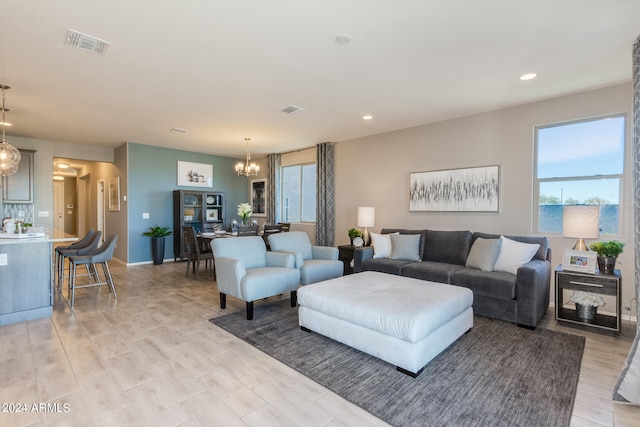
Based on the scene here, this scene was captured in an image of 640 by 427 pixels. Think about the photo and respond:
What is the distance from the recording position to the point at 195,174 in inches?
303

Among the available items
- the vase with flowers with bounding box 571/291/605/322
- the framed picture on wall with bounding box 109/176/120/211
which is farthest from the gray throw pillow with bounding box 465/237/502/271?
the framed picture on wall with bounding box 109/176/120/211

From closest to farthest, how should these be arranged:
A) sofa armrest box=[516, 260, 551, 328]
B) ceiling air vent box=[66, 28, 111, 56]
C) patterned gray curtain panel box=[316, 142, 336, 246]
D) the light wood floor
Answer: the light wood floor → ceiling air vent box=[66, 28, 111, 56] → sofa armrest box=[516, 260, 551, 328] → patterned gray curtain panel box=[316, 142, 336, 246]

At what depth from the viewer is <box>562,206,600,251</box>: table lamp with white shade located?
3.20 meters

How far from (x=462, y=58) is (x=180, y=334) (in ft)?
12.4

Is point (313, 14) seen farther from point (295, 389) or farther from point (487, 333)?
point (487, 333)

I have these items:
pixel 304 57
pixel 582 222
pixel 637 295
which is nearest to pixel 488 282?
pixel 582 222

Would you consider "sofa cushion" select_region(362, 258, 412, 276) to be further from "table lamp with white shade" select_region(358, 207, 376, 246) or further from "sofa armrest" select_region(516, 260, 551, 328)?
"sofa armrest" select_region(516, 260, 551, 328)

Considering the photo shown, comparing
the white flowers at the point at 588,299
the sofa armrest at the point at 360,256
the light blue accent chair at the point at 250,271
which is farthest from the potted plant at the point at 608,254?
the light blue accent chair at the point at 250,271

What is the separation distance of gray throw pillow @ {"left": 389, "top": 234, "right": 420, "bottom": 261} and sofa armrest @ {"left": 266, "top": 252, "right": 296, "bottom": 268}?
157 cm

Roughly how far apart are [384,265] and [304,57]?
2848 mm

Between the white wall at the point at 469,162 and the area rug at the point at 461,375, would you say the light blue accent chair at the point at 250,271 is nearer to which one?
the area rug at the point at 461,375

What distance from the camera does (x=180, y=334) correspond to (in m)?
3.01

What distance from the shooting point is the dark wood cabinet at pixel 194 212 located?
7.04 metres

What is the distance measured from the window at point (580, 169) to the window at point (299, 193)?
436cm
